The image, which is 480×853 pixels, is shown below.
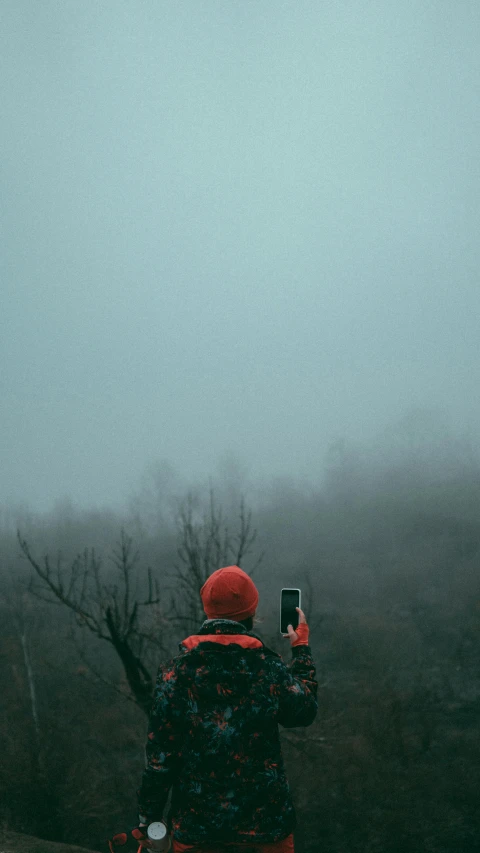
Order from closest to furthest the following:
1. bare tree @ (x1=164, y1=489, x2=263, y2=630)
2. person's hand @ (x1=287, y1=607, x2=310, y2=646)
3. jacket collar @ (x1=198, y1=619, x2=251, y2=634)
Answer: jacket collar @ (x1=198, y1=619, x2=251, y2=634) < person's hand @ (x1=287, y1=607, x2=310, y2=646) < bare tree @ (x1=164, y1=489, x2=263, y2=630)

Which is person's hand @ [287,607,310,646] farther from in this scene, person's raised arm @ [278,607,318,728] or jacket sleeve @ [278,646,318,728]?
jacket sleeve @ [278,646,318,728]

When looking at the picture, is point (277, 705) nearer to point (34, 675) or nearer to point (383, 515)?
point (34, 675)

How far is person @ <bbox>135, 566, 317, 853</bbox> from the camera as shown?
2289mm

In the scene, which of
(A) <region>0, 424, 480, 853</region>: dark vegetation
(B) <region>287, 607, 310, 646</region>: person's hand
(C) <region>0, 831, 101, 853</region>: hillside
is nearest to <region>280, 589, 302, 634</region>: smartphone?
(B) <region>287, 607, 310, 646</region>: person's hand

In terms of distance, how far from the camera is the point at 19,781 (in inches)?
528

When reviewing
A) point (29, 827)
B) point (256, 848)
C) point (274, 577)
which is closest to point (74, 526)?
point (274, 577)

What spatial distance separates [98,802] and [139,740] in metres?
2.42

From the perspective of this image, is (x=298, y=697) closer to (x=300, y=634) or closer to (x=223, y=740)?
(x=223, y=740)

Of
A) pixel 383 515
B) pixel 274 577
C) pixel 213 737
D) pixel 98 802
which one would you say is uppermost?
pixel 213 737

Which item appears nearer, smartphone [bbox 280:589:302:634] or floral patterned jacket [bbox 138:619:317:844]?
floral patterned jacket [bbox 138:619:317:844]

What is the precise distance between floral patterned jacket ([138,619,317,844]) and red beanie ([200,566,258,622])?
11 centimetres

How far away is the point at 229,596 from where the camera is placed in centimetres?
248

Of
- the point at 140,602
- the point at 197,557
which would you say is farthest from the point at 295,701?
the point at 140,602

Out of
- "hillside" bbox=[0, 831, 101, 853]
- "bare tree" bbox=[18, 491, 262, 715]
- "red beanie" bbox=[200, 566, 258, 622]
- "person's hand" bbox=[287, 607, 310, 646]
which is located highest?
"red beanie" bbox=[200, 566, 258, 622]
